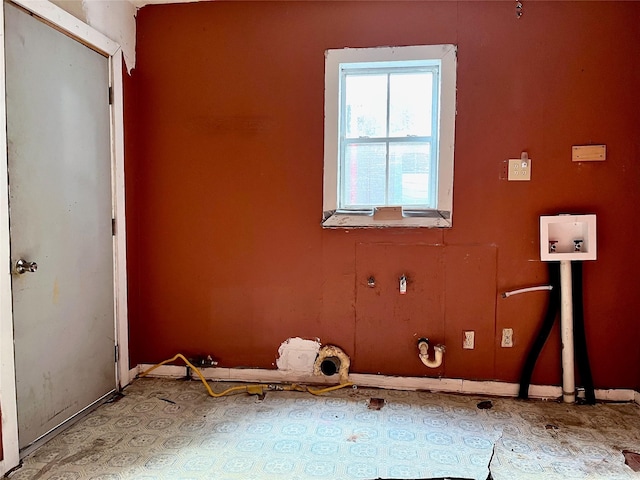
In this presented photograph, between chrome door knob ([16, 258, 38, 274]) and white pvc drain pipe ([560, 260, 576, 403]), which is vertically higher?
chrome door knob ([16, 258, 38, 274])

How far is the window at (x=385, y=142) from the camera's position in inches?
102

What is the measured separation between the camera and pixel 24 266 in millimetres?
1955

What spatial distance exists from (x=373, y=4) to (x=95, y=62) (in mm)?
1700

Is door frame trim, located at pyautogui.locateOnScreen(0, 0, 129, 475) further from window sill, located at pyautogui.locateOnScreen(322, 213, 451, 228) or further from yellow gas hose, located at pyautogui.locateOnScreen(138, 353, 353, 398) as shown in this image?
window sill, located at pyautogui.locateOnScreen(322, 213, 451, 228)

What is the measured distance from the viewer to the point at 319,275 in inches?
109

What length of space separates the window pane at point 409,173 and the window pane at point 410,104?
0.31 feet

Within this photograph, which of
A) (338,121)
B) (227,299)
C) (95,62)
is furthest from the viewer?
(227,299)

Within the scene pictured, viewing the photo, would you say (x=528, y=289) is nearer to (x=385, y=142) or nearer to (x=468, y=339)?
(x=468, y=339)

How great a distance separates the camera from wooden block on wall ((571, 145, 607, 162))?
8.06 ft

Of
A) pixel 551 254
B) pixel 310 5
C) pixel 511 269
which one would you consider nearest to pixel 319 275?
pixel 511 269

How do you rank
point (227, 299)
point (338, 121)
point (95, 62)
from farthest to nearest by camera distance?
point (227, 299) → point (338, 121) → point (95, 62)

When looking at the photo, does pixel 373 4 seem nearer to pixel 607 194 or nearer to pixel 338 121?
pixel 338 121

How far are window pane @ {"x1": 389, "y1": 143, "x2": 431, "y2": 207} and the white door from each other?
1.77m

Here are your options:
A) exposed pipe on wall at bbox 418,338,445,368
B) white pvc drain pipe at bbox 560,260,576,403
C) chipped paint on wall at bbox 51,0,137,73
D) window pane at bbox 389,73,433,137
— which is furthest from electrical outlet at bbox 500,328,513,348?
chipped paint on wall at bbox 51,0,137,73
